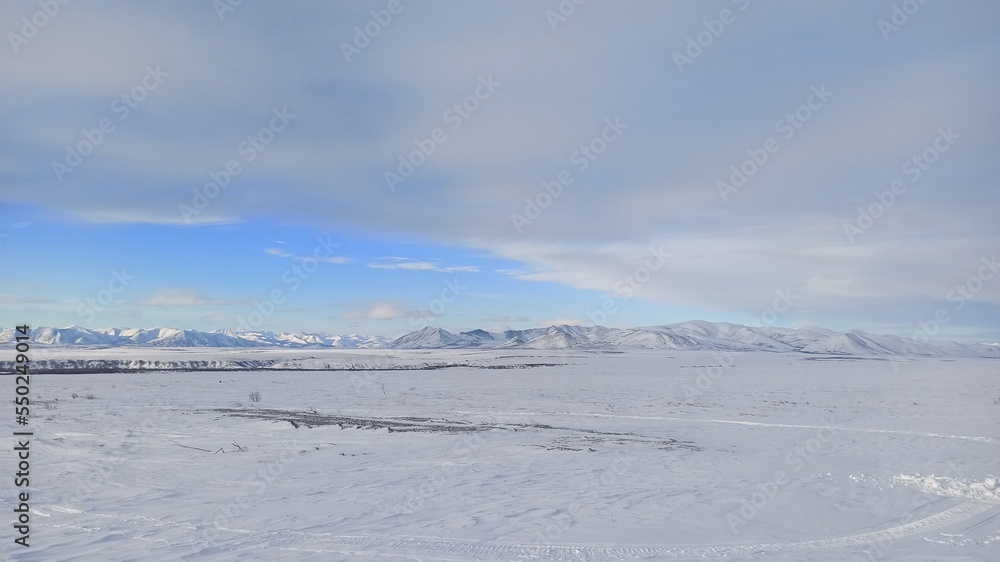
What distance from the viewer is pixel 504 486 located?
1221 centimetres

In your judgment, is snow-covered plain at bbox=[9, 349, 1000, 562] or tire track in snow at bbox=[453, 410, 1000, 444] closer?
snow-covered plain at bbox=[9, 349, 1000, 562]

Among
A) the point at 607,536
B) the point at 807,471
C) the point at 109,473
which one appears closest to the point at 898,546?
the point at 607,536

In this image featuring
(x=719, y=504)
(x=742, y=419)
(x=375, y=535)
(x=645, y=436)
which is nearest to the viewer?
(x=375, y=535)

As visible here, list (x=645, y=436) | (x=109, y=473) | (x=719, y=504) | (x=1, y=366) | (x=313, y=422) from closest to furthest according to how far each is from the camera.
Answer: (x=719, y=504) < (x=109, y=473) < (x=645, y=436) < (x=313, y=422) < (x=1, y=366)

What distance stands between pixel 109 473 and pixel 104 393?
2463 cm

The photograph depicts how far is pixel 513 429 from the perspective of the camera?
20.2m

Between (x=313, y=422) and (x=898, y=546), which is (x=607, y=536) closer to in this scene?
(x=898, y=546)

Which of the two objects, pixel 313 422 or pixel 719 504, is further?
pixel 313 422

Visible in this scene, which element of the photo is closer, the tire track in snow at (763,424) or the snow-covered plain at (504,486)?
the snow-covered plain at (504,486)

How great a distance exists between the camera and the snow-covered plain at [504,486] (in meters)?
8.53

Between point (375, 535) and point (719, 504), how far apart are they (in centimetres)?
620

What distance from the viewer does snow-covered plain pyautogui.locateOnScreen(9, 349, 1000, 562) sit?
853 centimetres

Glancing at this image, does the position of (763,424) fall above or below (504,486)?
below

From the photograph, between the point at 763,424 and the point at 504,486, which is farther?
the point at 763,424
